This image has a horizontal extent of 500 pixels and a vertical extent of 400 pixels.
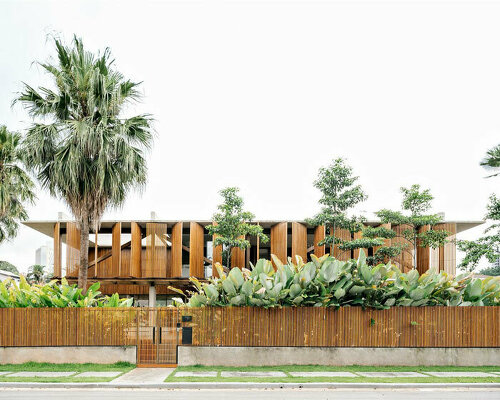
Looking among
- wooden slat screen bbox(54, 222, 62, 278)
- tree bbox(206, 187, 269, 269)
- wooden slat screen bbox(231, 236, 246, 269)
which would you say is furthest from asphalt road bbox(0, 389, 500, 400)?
wooden slat screen bbox(54, 222, 62, 278)

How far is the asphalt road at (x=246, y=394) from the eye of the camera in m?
10.2

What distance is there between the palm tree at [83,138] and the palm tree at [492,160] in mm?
15448

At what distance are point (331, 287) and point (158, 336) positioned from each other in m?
5.27

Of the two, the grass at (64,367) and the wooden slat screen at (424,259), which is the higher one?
the wooden slat screen at (424,259)

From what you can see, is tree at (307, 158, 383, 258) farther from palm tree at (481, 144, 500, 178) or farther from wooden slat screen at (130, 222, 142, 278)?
wooden slat screen at (130, 222, 142, 278)

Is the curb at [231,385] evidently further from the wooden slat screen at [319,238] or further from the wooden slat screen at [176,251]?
the wooden slat screen at [176,251]

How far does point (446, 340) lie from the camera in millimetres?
15500

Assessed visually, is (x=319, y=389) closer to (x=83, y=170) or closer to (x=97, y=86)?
(x=83, y=170)

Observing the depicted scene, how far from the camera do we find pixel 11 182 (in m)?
28.3

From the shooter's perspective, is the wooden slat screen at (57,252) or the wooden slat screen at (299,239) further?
the wooden slat screen at (57,252)

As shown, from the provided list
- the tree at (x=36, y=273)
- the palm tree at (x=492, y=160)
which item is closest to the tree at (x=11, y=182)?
the palm tree at (x=492, y=160)

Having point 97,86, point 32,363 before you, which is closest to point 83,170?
point 97,86

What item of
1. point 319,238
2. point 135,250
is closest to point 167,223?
point 135,250

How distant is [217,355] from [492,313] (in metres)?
8.44
